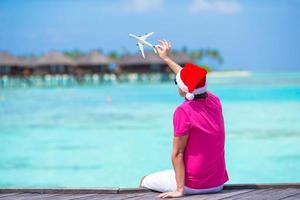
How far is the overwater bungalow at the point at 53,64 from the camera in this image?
36.0 m

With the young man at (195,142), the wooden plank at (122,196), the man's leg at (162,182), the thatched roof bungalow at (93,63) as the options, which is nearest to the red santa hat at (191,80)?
the young man at (195,142)

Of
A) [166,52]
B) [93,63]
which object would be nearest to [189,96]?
[166,52]

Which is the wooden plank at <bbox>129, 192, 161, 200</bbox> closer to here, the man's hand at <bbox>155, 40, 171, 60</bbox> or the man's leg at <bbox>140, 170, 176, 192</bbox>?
the man's leg at <bbox>140, 170, 176, 192</bbox>

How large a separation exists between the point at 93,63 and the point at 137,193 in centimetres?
3462

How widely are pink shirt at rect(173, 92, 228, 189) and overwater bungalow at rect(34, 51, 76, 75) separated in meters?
33.7

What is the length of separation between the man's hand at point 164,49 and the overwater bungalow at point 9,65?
106ft

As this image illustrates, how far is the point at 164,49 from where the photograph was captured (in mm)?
2855

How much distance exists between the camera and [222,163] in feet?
9.01

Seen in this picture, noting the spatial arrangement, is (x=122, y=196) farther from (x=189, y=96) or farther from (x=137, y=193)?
(x=189, y=96)

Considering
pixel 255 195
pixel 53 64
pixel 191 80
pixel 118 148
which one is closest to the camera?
pixel 191 80

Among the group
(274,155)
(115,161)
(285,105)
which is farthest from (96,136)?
(285,105)

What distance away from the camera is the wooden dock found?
271 centimetres

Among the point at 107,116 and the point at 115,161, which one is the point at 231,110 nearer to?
the point at 107,116

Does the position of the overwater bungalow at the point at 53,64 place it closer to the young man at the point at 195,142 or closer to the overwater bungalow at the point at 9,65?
the overwater bungalow at the point at 9,65
